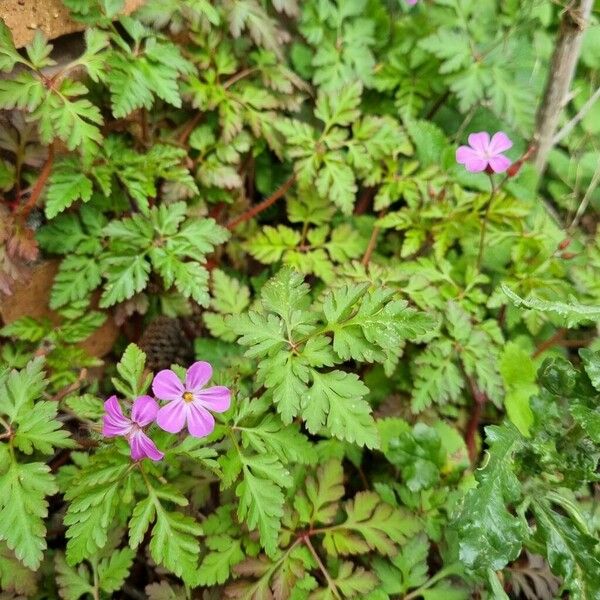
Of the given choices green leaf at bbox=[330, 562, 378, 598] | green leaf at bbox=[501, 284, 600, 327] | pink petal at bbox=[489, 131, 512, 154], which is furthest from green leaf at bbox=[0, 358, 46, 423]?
pink petal at bbox=[489, 131, 512, 154]

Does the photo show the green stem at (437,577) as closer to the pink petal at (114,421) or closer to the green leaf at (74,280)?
the pink petal at (114,421)

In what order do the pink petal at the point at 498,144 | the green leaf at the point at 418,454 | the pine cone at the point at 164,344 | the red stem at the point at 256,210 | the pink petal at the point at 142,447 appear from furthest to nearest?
the red stem at the point at 256,210, the pine cone at the point at 164,344, the pink petal at the point at 498,144, the green leaf at the point at 418,454, the pink petal at the point at 142,447

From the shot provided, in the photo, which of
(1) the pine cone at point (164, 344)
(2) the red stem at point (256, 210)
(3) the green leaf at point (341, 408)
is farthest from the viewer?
(2) the red stem at point (256, 210)

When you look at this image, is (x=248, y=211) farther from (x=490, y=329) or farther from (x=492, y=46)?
(x=492, y=46)

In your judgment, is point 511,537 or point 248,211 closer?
point 511,537

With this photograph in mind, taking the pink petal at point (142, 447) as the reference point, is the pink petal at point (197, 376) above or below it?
above

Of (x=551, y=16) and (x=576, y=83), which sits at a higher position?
(x=551, y=16)

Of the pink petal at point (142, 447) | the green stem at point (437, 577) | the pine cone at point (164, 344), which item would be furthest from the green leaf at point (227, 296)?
the green stem at point (437, 577)

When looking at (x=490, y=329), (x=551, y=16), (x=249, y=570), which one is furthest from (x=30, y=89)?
(x=551, y=16)
